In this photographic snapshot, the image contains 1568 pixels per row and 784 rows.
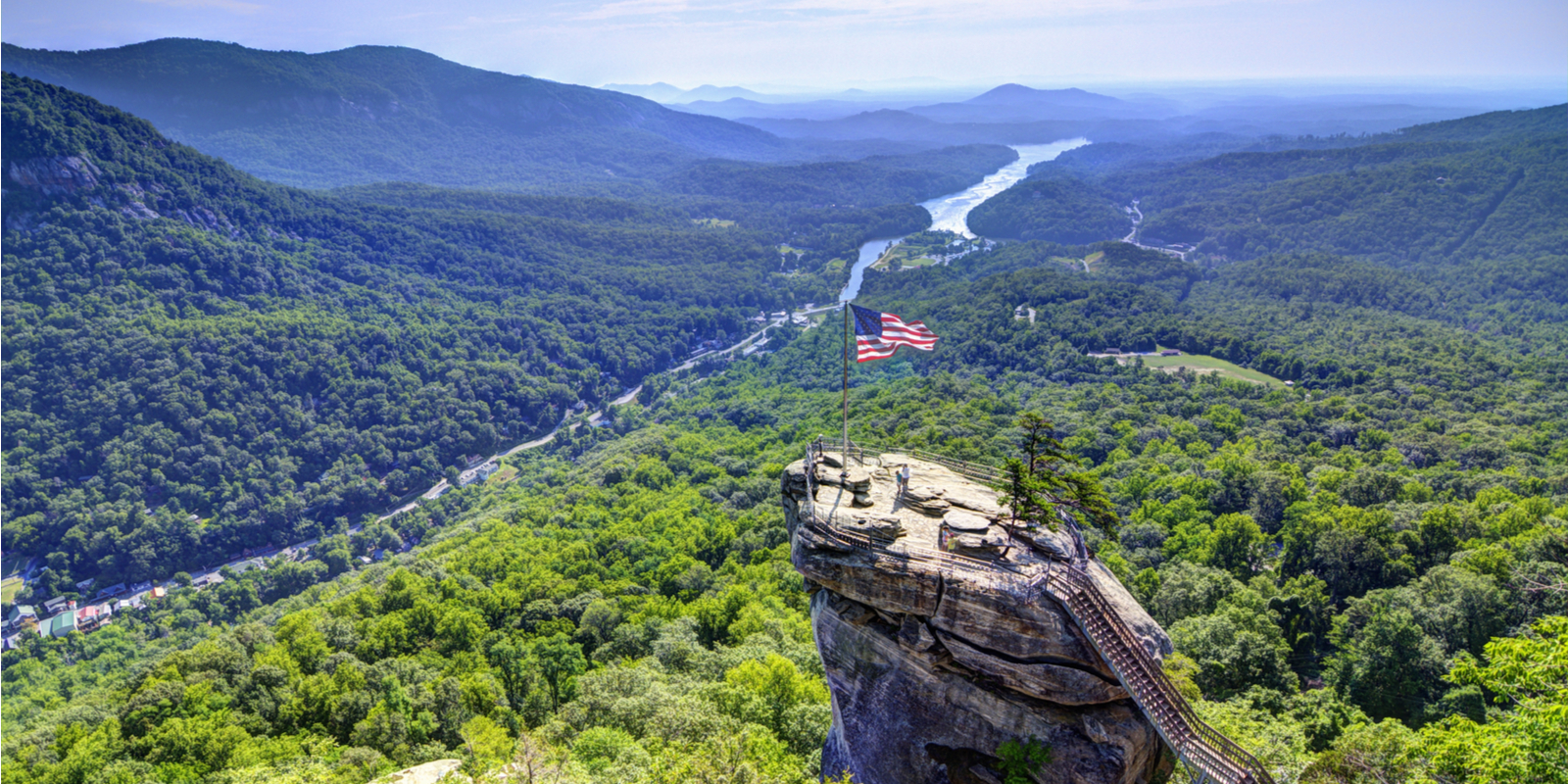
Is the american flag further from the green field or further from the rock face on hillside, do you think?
the green field

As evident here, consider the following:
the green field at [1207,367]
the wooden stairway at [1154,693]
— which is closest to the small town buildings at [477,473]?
the green field at [1207,367]

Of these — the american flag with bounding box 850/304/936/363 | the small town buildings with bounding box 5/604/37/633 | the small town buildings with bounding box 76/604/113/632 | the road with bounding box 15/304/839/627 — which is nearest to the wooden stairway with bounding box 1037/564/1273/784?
the american flag with bounding box 850/304/936/363

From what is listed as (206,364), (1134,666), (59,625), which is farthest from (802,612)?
(206,364)

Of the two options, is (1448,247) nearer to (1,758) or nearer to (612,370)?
(612,370)

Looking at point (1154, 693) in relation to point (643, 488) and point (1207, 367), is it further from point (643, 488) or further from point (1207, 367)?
point (1207, 367)

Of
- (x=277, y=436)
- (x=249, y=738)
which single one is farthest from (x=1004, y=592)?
(x=277, y=436)
